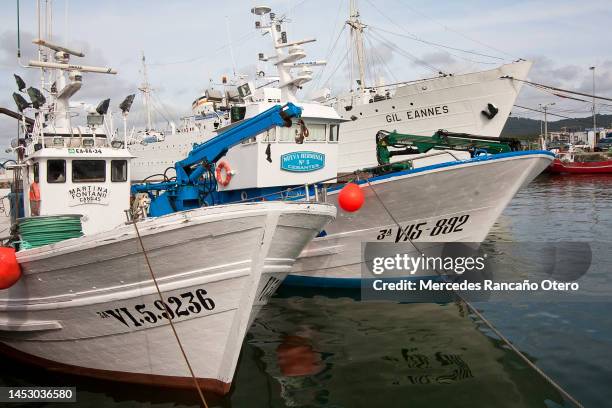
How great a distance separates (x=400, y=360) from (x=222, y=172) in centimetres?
615

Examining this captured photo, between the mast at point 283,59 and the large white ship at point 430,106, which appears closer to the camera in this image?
the mast at point 283,59

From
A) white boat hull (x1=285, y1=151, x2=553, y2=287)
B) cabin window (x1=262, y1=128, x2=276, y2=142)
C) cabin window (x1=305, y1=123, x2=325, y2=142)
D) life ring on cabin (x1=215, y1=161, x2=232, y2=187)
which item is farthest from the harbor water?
cabin window (x1=305, y1=123, x2=325, y2=142)

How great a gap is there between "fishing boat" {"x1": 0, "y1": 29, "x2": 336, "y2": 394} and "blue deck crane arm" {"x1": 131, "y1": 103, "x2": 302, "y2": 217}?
10.3 feet

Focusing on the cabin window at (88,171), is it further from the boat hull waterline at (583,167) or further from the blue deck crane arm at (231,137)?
the boat hull waterline at (583,167)

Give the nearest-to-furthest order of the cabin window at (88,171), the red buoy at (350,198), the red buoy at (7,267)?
the red buoy at (7,267)
the red buoy at (350,198)
the cabin window at (88,171)

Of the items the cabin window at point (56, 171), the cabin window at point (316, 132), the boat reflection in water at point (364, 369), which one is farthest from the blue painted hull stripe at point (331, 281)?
the cabin window at point (56, 171)

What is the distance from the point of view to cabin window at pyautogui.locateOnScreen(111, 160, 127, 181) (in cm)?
899

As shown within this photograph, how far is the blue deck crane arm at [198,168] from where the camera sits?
9529mm

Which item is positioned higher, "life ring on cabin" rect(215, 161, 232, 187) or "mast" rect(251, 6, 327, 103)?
"mast" rect(251, 6, 327, 103)

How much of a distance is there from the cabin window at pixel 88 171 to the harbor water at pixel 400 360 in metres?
3.14

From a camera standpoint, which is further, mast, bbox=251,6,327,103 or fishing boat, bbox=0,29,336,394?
mast, bbox=251,6,327,103

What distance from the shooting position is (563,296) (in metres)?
9.57

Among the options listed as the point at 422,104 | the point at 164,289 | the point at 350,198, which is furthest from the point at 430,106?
the point at 164,289

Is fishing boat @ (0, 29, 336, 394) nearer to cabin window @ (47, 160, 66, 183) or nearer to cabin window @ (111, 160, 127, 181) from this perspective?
cabin window @ (47, 160, 66, 183)
